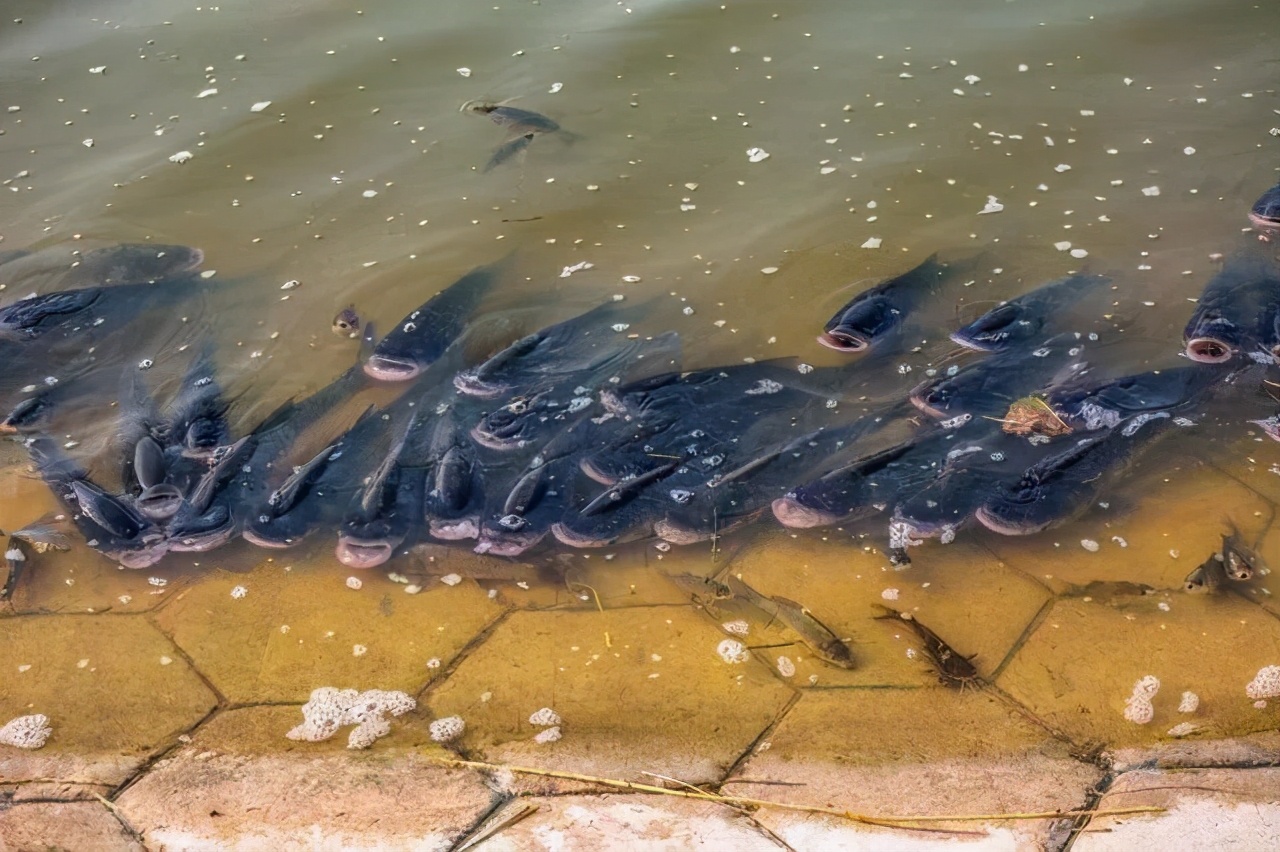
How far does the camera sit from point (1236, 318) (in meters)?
5.30

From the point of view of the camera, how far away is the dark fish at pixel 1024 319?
17.5 ft

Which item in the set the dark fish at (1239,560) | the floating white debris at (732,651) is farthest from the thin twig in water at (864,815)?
the dark fish at (1239,560)

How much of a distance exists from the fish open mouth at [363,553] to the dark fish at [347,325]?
5.49 feet

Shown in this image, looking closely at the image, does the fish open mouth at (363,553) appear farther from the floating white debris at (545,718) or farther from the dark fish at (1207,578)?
the dark fish at (1207,578)

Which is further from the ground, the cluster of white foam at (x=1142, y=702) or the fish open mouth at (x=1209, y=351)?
the fish open mouth at (x=1209, y=351)

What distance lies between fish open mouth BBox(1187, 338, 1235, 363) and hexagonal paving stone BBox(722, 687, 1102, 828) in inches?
104

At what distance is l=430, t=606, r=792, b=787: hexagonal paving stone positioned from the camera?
3.40 metres

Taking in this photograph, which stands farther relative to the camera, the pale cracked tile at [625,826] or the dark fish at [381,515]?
the dark fish at [381,515]

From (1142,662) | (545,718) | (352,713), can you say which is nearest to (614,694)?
(545,718)

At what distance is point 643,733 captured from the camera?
353 centimetres

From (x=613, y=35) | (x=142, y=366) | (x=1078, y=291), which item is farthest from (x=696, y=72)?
(x=142, y=366)

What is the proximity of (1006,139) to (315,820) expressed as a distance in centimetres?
611

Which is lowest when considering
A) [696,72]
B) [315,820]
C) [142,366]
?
[315,820]

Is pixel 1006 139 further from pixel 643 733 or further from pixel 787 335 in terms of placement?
pixel 643 733
